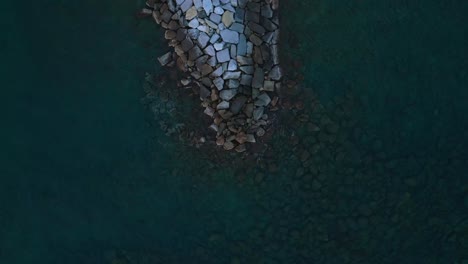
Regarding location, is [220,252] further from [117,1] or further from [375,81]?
[117,1]

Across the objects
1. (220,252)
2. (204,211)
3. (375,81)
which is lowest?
(220,252)

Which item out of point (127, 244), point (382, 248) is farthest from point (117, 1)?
point (382, 248)

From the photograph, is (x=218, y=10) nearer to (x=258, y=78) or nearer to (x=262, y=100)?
(x=258, y=78)

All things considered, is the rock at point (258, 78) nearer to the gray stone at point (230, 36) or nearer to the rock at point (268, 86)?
the rock at point (268, 86)

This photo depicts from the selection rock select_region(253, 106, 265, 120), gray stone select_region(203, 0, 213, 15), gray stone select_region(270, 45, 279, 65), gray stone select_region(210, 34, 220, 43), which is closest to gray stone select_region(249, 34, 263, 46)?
gray stone select_region(270, 45, 279, 65)

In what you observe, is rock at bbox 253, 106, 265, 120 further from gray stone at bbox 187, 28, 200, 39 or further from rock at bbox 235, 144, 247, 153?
gray stone at bbox 187, 28, 200, 39

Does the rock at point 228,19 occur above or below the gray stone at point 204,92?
above

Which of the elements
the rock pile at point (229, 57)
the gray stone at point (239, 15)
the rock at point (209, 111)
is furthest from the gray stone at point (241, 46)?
the rock at point (209, 111)
